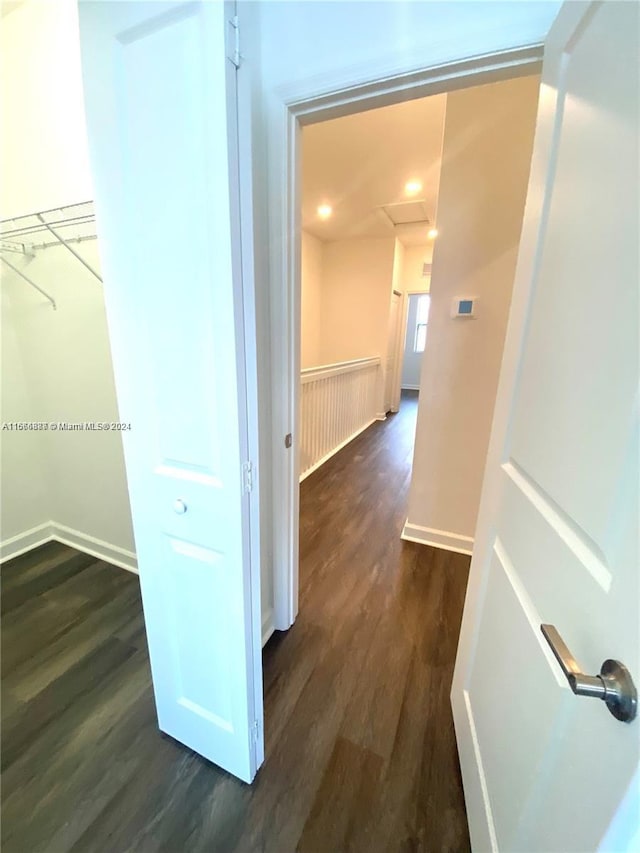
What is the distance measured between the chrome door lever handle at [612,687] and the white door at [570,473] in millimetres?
15

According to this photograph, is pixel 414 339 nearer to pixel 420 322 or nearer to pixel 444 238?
pixel 420 322

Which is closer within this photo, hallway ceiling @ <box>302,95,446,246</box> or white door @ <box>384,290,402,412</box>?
hallway ceiling @ <box>302,95,446,246</box>

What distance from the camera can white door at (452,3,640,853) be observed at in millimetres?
475

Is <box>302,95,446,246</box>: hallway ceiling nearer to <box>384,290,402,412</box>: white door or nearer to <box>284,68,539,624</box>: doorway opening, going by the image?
<box>284,68,539,624</box>: doorway opening

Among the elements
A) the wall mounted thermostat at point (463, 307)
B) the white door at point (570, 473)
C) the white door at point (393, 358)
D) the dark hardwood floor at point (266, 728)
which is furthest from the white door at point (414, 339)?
the white door at point (570, 473)

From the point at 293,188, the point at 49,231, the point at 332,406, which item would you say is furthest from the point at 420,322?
the point at 49,231

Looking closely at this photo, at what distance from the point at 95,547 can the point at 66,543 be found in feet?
0.97

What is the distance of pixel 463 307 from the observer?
6.36ft

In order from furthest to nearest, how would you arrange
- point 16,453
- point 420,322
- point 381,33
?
point 420,322 < point 16,453 < point 381,33

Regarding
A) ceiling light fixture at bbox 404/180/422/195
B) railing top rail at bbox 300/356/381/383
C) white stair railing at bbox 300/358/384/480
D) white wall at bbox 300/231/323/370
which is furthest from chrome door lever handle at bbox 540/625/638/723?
white wall at bbox 300/231/323/370

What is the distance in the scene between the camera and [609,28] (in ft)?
1.85

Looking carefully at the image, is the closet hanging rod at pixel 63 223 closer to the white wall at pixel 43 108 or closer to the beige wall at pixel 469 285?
the white wall at pixel 43 108

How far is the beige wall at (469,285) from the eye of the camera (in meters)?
1.72

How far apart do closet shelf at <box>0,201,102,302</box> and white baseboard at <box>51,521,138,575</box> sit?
1447mm
